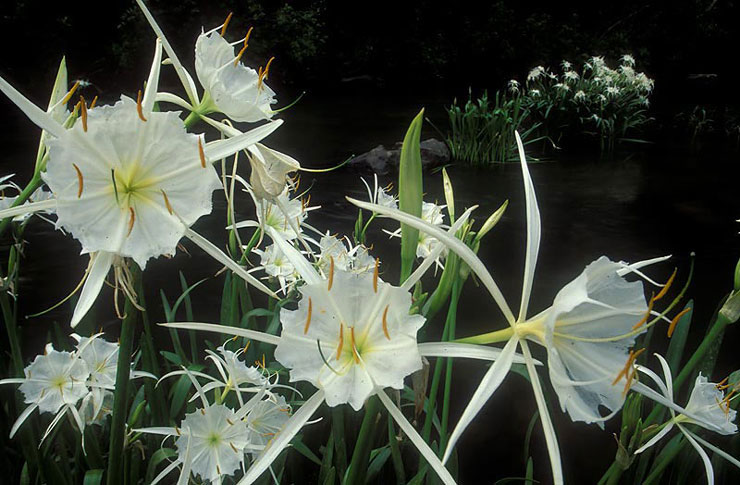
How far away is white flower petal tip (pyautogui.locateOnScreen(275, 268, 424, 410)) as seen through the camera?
26.6 inches

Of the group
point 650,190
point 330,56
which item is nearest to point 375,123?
point 650,190

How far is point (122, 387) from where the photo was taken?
2.72 feet

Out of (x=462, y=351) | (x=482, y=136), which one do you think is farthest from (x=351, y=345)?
(x=482, y=136)

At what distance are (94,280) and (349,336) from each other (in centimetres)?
29

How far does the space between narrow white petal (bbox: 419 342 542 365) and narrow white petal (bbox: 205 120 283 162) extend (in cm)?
30

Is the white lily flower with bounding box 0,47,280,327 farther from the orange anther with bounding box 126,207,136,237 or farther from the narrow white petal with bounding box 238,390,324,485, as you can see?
the narrow white petal with bounding box 238,390,324,485

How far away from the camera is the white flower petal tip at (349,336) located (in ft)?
2.22

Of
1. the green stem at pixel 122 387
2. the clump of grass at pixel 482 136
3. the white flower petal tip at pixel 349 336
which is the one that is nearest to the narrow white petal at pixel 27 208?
the green stem at pixel 122 387

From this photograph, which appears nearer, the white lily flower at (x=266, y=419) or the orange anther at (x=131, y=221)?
the orange anther at (x=131, y=221)

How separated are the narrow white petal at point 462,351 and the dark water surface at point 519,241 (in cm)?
74

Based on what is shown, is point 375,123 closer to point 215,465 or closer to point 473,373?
point 473,373

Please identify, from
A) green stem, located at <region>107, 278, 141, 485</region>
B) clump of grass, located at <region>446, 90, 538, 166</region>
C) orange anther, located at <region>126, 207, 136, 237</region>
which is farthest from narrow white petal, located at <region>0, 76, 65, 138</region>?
clump of grass, located at <region>446, 90, 538, 166</region>

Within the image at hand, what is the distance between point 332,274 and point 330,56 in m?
12.8

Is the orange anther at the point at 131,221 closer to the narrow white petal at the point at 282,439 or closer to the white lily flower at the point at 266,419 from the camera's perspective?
the narrow white petal at the point at 282,439
